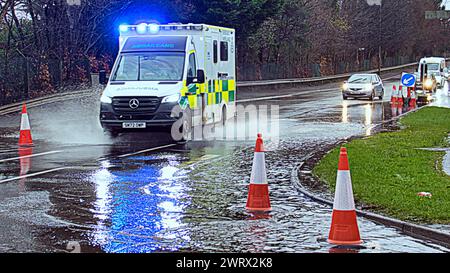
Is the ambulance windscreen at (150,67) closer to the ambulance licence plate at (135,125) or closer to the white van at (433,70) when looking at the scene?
the ambulance licence plate at (135,125)

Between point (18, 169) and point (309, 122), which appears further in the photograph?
point (309, 122)

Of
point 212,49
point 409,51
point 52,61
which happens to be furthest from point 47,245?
point 409,51

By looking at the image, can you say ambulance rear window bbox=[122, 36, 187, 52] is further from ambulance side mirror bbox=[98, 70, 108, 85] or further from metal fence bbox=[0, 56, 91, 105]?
metal fence bbox=[0, 56, 91, 105]

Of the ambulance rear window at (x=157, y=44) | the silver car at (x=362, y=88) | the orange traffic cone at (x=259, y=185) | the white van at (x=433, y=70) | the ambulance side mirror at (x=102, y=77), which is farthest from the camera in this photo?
the white van at (x=433, y=70)

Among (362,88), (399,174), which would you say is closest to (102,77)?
(399,174)

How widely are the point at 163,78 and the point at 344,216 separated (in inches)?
462

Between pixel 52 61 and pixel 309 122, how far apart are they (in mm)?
12831

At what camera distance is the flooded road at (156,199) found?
8.30m

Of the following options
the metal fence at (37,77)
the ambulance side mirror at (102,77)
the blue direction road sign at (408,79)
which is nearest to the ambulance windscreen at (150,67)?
the ambulance side mirror at (102,77)

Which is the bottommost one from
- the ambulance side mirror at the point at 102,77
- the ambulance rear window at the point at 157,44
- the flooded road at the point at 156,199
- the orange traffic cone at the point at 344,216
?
the flooded road at the point at 156,199

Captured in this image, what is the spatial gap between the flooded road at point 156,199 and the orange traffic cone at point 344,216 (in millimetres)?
185

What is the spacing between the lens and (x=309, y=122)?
25.0 metres

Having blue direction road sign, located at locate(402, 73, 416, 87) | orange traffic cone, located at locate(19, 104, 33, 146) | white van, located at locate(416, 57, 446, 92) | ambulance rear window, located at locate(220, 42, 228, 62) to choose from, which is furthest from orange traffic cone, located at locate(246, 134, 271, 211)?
white van, located at locate(416, 57, 446, 92)

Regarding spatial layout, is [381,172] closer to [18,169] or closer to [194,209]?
[194,209]
